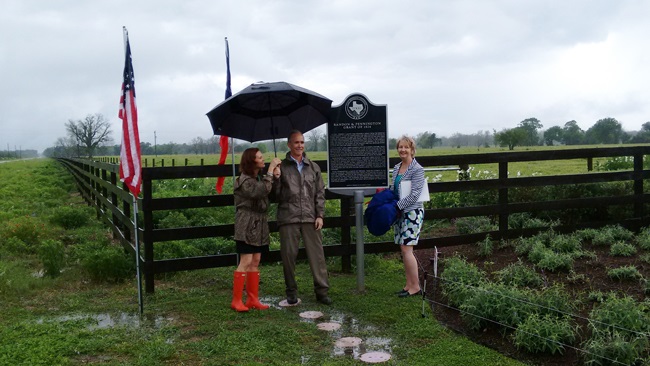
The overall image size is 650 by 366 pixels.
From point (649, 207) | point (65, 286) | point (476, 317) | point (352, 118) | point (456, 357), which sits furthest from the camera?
point (649, 207)

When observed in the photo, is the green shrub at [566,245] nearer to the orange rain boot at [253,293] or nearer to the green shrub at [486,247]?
the green shrub at [486,247]

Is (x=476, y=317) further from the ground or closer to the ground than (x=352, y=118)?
closer to the ground

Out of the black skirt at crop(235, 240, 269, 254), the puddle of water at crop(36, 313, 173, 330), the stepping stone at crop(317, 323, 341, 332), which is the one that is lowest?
the stepping stone at crop(317, 323, 341, 332)

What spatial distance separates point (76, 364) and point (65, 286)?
10.3 ft

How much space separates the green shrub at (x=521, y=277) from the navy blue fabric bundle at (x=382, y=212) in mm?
1358

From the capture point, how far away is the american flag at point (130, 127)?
20.2 ft

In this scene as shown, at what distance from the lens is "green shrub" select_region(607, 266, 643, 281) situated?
630 centimetres

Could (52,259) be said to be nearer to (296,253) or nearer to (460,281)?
(296,253)

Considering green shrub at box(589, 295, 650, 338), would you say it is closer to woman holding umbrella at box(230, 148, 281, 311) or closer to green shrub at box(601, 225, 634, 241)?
woman holding umbrella at box(230, 148, 281, 311)

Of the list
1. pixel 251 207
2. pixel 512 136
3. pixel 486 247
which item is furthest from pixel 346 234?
pixel 512 136

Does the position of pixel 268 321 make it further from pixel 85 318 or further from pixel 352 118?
pixel 352 118

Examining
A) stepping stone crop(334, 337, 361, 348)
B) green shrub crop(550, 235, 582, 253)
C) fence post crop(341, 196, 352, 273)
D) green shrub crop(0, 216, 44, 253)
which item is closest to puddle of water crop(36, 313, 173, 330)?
stepping stone crop(334, 337, 361, 348)

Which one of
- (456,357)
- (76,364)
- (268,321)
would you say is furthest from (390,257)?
(76,364)

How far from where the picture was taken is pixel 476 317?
539cm
